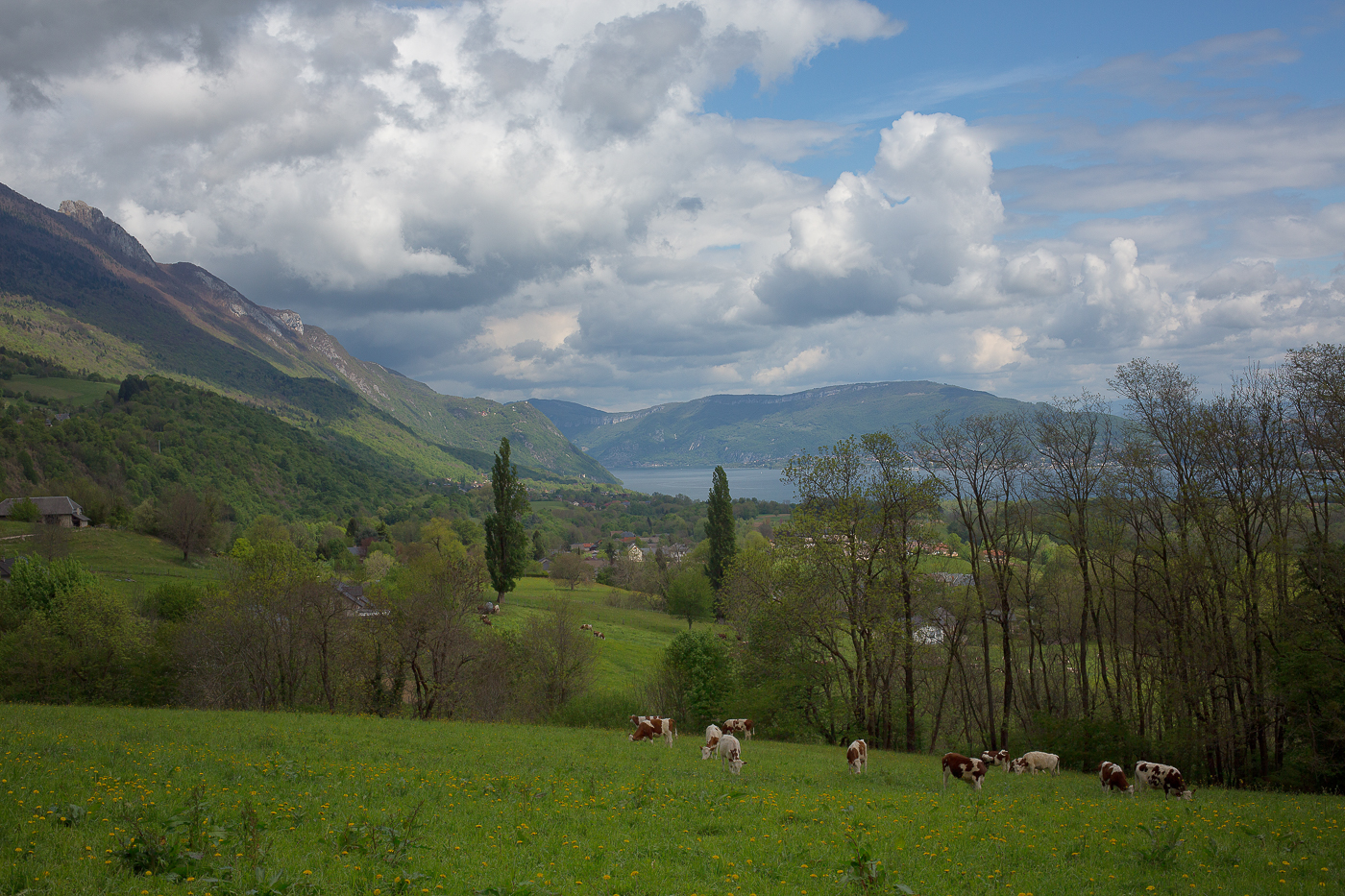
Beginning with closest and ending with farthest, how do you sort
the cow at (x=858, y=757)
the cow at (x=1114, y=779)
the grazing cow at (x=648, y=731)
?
the cow at (x=1114, y=779), the cow at (x=858, y=757), the grazing cow at (x=648, y=731)

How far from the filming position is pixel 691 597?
3223 inches

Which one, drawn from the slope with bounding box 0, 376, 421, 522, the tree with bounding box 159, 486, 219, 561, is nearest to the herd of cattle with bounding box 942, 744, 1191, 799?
the tree with bounding box 159, 486, 219, 561

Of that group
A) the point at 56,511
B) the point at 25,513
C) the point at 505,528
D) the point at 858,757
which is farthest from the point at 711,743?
the point at 56,511

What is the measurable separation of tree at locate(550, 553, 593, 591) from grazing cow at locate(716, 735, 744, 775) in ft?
280

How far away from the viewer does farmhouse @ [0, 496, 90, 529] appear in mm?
88375

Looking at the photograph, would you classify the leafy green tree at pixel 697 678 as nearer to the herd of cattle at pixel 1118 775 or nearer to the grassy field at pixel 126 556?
the herd of cattle at pixel 1118 775

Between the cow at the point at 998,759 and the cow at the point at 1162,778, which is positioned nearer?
the cow at the point at 1162,778

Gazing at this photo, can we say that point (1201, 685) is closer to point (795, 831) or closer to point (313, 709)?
point (795, 831)

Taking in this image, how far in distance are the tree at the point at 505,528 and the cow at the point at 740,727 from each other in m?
47.4

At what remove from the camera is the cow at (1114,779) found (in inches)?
717

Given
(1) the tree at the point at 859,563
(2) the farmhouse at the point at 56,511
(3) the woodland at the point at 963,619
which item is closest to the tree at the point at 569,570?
(3) the woodland at the point at 963,619

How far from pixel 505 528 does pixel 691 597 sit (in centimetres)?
2347

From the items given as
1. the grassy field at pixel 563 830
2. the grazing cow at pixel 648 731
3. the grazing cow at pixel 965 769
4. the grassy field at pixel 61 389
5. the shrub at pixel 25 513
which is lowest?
the grazing cow at pixel 648 731

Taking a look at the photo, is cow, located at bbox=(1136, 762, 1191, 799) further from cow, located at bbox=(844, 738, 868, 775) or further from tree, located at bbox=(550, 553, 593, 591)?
tree, located at bbox=(550, 553, 593, 591)
